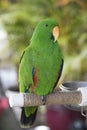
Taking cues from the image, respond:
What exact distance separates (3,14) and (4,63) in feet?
1.23

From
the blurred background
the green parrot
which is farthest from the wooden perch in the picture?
the blurred background

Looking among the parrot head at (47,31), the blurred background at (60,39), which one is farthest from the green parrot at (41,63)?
the blurred background at (60,39)

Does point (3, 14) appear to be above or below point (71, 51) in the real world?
above

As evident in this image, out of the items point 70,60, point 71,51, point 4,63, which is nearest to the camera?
point 70,60

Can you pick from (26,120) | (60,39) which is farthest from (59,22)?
(26,120)

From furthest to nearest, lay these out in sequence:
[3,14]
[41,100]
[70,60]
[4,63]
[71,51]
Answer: [4,63], [3,14], [71,51], [70,60], [41,100]

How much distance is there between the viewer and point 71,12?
232cm

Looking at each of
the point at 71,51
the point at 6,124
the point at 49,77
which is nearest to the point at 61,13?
the point at 71,51

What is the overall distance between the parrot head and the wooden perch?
5.8 inches

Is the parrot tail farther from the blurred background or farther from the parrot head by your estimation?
the blurred background

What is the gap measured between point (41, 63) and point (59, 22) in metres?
1.33

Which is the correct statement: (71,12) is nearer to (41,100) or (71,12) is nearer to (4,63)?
(4,63)

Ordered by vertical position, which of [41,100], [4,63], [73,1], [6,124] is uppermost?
[73,1]

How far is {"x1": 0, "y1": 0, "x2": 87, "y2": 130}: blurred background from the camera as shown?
208 cm
